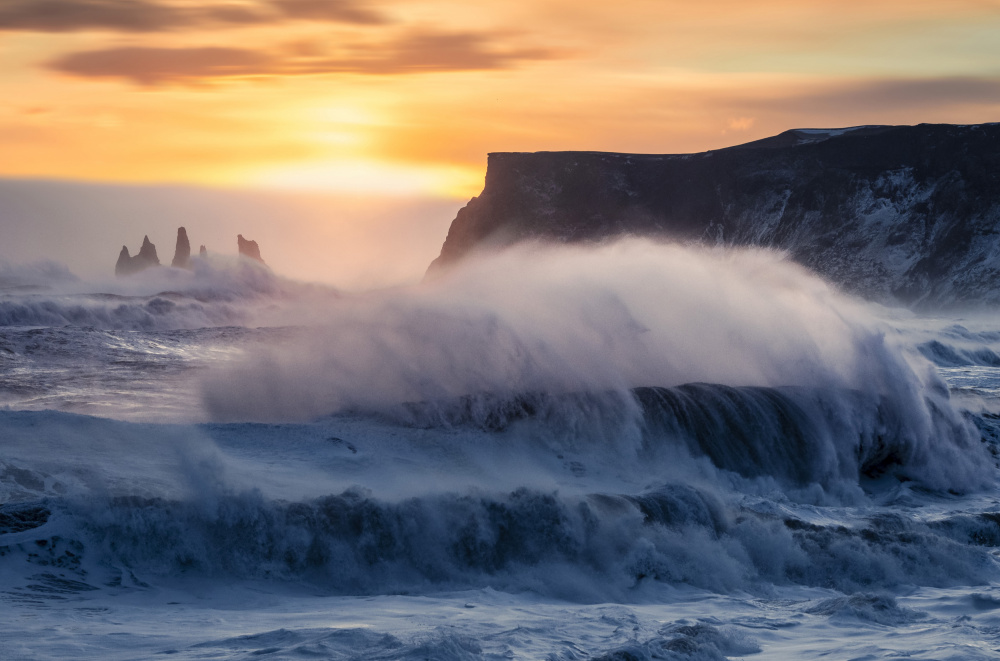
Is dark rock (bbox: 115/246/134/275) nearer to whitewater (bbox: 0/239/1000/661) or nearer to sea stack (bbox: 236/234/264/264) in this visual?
sea stack (bbox: 236/234/264/264)

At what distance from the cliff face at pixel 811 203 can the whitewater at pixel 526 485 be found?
59.5 m

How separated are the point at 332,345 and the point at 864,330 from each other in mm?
8846

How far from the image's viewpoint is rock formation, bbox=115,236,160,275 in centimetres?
9100

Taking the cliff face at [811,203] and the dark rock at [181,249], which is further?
the dark rock at [181,249]

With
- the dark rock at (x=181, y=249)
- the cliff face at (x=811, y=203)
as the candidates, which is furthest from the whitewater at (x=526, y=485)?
the dark rock at (x=181, y=249)

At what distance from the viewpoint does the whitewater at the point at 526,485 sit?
788 centimetres

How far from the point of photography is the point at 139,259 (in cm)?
9238

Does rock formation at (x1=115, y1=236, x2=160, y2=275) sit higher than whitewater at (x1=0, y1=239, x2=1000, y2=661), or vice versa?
rock formation at (x1=115, y1=236, x2=160, y2=275)

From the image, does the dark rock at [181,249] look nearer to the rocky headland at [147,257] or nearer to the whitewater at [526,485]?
the rocky headland at [147,257]

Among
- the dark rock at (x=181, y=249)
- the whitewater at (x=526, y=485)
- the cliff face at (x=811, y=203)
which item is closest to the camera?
the whitewater at (x=526, y=485)

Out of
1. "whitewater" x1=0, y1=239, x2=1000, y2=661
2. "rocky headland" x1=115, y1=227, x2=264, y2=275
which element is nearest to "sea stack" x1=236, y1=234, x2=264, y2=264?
"rocky headland" x1=115, y1=227, x2=264, y2=275

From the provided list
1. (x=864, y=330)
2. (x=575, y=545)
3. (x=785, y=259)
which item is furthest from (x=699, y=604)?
(x=785, y=259)

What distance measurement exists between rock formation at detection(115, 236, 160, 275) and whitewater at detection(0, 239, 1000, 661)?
75136 millimetres

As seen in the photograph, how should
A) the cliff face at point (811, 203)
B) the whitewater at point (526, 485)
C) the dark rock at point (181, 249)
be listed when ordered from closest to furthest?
the whitewater at point (526, 485) < the cliff face at point (811, 203) < the dark rock at point (181, 249)
